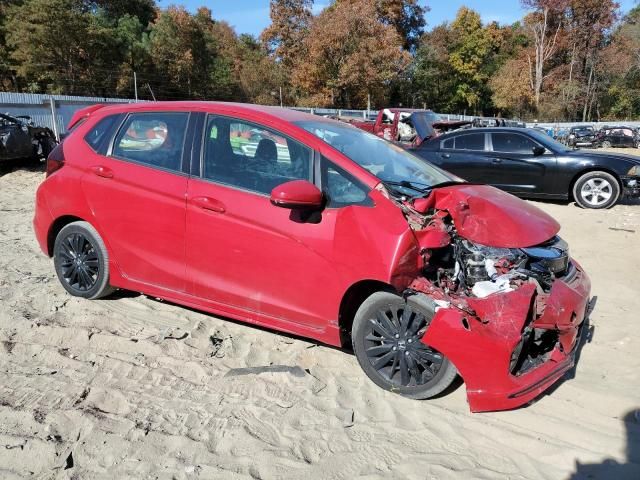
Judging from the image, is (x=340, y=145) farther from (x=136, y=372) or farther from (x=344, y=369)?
(x=136, y=372)

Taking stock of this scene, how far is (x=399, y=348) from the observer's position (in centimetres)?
324

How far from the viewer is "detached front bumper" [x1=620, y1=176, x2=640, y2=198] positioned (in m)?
9.41

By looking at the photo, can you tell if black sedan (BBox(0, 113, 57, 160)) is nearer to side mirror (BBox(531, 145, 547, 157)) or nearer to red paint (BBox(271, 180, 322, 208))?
red paint (BBox(271, 180, 322, 208))

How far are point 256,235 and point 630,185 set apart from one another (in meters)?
8.48

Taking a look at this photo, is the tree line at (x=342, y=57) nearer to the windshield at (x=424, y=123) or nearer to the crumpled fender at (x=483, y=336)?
the windshield at (x=424, y=123)

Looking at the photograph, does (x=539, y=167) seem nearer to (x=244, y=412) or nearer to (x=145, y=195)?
(x=145, y=195)

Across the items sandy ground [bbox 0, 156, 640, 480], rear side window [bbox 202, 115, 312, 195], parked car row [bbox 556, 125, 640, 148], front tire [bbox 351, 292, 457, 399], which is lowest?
sandy ground [bbox 0, 156, 640, 480]

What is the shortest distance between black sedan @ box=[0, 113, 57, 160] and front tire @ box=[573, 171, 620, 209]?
12115 millimetres

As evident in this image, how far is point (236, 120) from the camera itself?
382cm

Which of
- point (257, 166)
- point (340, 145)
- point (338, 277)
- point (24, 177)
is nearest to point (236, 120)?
point (257, 166)

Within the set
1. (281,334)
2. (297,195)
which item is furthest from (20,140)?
Answer: (297,195)

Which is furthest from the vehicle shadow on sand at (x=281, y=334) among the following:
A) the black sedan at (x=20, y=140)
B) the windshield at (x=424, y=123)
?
the black sedan at (x=20, y=140)

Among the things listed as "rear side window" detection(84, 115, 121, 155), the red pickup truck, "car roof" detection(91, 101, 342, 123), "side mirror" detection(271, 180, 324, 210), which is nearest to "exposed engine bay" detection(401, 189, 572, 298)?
"side mirror" detection(271, 180, 324, 210)

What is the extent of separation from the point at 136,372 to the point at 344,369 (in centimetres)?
140
